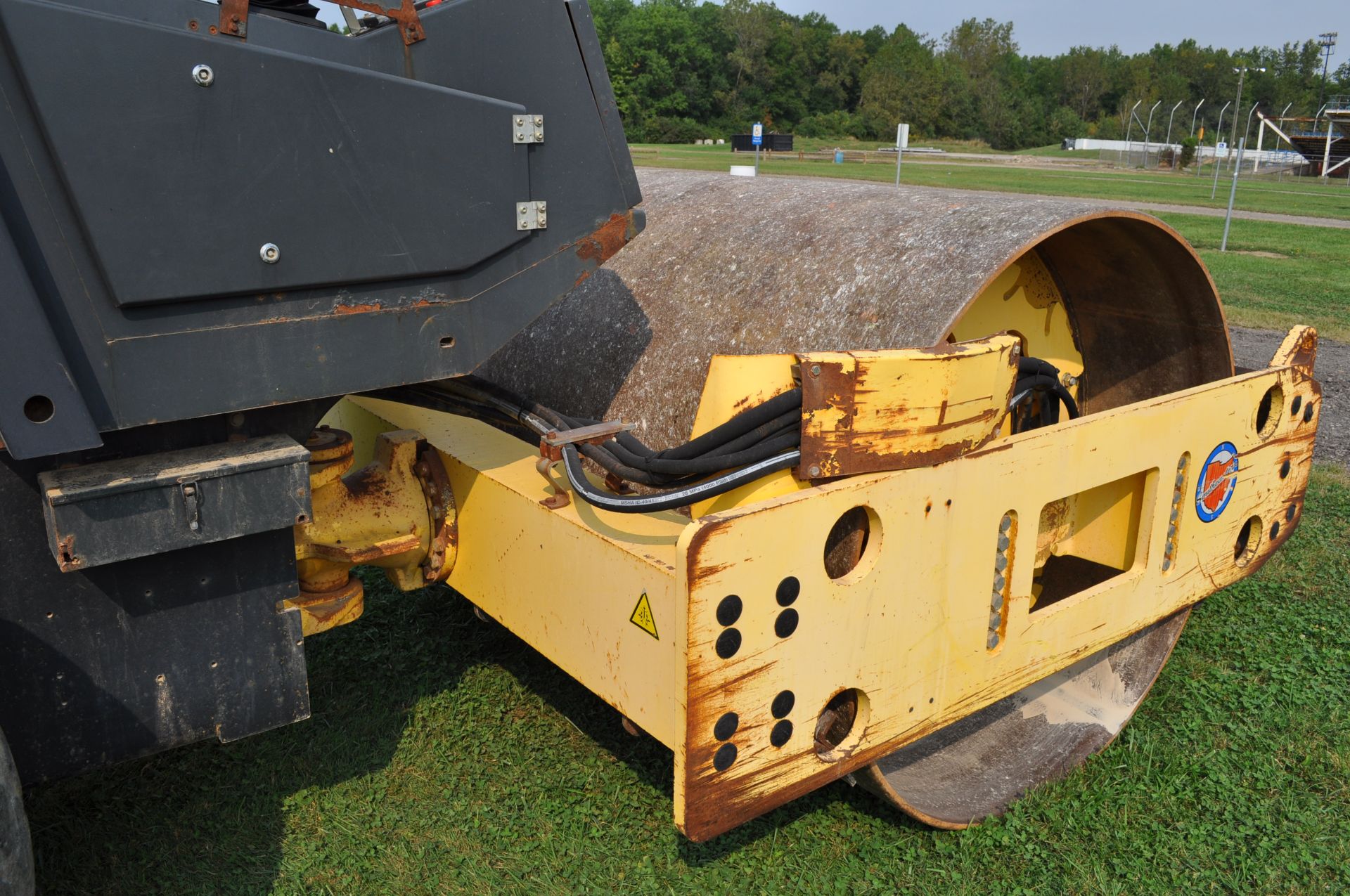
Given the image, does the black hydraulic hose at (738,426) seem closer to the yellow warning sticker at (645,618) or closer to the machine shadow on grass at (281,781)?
the yellow warning sticker at (645,618)

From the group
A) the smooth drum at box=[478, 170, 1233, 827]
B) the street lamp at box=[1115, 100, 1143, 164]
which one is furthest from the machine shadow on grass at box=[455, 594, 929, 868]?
the street lamp at box=[1115, 100, 1143, 164]

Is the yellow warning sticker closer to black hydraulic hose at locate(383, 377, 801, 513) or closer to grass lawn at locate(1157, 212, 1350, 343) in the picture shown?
black hydraulic hose at locate(383, 377, 801, 513)

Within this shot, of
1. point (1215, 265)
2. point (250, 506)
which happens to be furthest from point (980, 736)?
point (1215, 265)

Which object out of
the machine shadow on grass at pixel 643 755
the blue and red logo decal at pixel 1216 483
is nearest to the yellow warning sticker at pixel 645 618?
the machine shadow on grass at pixel 643 755

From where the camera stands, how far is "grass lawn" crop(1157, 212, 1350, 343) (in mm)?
9641

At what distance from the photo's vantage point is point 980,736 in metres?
3.19

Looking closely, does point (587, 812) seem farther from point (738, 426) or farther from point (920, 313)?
point (920, 313)

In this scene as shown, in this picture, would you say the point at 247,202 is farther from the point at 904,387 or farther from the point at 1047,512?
the point at 1047,512

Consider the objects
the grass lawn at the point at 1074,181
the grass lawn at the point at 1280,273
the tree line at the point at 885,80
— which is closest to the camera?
the grass lawn at the point at 1280,273

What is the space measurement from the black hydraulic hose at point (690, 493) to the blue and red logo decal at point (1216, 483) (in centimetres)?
141

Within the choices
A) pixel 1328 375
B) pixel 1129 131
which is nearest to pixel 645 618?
pixel 1328 375

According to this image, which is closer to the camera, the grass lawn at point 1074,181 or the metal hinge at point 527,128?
the metal hinge at point 527,128

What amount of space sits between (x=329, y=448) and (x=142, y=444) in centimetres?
41

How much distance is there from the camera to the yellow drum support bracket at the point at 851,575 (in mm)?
1978
